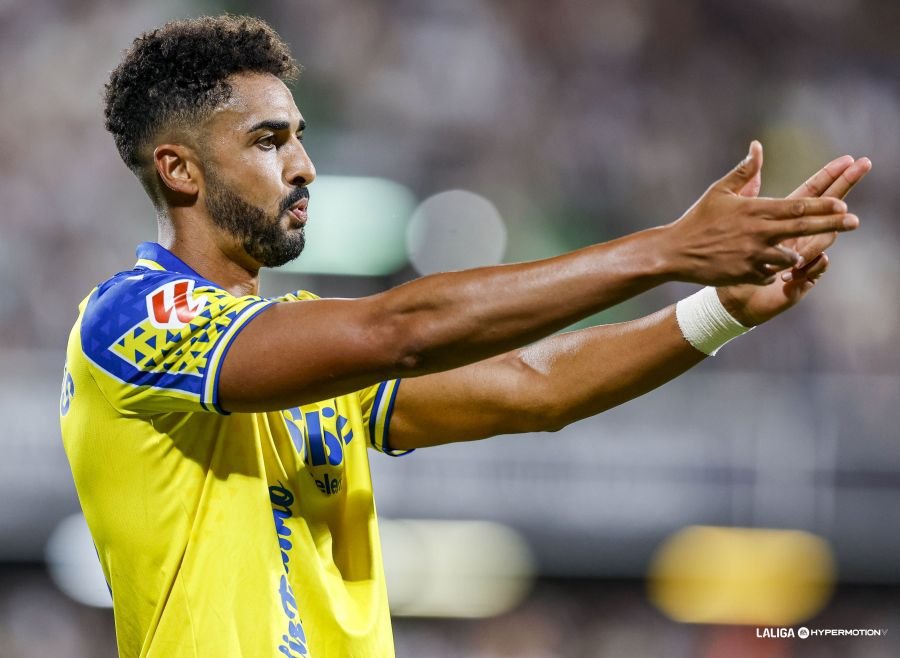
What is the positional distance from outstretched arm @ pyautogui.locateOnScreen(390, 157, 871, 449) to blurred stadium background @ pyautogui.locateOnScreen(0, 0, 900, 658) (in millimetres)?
3198

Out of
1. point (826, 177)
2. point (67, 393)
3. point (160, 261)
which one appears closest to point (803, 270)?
point (826, 177)

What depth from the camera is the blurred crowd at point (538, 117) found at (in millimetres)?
6422

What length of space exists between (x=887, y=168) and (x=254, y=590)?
5.87m

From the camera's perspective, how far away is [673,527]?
5.50 metres

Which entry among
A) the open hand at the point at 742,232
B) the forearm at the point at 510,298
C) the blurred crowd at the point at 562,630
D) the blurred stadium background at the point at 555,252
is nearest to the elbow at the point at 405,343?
the forearm at the point at 510,298

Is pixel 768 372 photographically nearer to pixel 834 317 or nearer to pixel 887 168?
pixel 834 317

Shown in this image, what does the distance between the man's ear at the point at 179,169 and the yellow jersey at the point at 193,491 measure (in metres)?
0.16

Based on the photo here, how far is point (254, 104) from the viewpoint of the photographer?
2.20m

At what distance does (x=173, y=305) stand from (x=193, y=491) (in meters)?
0.33

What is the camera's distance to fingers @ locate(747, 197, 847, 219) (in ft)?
5.06

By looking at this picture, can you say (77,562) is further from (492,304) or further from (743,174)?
(743,174)

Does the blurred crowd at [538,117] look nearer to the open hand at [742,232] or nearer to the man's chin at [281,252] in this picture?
the man's chin at [281,252]

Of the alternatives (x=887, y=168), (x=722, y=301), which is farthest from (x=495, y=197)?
(x=722, y=301)

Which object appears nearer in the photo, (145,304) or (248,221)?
(145,304)
